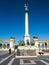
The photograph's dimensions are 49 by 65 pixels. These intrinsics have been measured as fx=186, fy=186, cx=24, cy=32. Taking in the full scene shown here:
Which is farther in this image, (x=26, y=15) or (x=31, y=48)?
(x=26, y=15)

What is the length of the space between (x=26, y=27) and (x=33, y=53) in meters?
46.5

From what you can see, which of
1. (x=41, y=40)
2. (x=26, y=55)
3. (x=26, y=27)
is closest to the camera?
(x=26, y=55)

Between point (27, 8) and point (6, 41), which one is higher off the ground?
point (27, 8)

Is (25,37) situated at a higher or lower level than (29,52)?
higher

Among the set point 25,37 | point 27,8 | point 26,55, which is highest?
point 27,8

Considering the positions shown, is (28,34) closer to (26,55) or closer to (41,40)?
(41,40)

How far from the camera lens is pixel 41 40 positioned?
10900 centimetres

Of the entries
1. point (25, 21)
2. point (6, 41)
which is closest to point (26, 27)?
point (25, 21)

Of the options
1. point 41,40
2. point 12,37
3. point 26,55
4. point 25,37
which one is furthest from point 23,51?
point 41,40

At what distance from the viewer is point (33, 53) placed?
116 feet

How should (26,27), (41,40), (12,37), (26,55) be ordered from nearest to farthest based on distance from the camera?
1. (26,55)
2. (26,27)
3. (12,37)
4. (41,40)

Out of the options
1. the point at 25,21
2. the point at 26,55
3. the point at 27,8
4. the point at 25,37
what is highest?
the point at 27,8

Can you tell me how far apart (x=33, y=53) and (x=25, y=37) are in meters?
46.1

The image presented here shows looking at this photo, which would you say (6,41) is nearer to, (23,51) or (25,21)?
(25,21)
